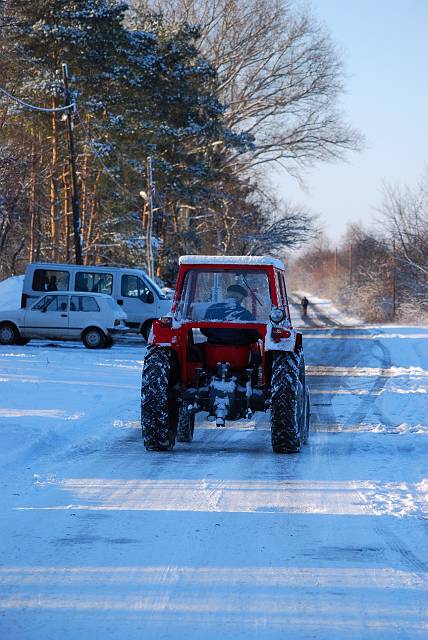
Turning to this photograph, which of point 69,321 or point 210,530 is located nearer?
point 210,530

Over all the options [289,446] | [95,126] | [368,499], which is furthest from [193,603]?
[95,126]

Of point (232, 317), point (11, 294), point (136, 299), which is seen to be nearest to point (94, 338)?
point (136, 299)

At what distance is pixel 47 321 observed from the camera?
27.4 meters

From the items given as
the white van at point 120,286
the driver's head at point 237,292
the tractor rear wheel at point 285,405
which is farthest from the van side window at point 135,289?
the tractor rear wheel at point 285,405

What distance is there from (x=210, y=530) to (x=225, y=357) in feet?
15.0

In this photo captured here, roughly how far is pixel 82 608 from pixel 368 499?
3.53m

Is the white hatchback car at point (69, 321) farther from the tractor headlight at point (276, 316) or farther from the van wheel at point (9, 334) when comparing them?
the tractor headlight at point (276, 316)

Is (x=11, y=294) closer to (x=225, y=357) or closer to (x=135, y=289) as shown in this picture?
(x=135, y=289)

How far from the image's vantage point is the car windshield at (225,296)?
37.5ft

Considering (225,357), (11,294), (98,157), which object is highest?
(98,157)

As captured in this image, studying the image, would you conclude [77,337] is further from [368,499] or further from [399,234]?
[399,234]

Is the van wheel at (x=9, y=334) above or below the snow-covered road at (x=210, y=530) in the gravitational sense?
above

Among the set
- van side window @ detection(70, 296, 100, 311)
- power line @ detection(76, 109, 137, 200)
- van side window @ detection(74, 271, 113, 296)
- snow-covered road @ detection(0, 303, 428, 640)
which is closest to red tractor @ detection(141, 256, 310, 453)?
snow-covered road @ detection(0, 303, 428, 640)

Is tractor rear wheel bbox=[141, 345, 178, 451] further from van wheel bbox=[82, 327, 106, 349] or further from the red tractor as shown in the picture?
van wheel bbox=[82, 327, 106, 349]
